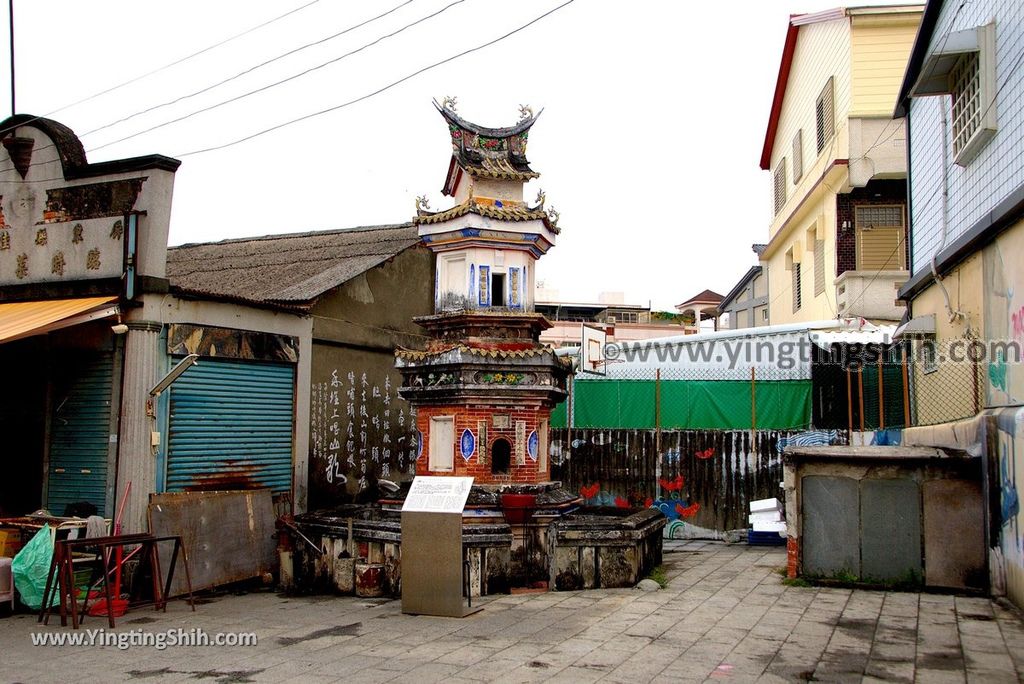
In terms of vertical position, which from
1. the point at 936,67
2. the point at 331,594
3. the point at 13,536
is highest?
the point at 936,67

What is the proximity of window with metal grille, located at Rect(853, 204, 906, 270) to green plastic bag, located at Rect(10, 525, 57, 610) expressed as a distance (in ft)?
59.9

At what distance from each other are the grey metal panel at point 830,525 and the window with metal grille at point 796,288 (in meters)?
15.4

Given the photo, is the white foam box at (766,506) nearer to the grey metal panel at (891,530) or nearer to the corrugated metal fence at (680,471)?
the corrugated metal fence at (680,471)

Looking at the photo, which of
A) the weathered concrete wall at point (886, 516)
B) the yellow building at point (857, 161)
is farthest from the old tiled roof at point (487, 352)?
the yellow building at point (857, 161)

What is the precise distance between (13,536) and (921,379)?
1437 centimetres

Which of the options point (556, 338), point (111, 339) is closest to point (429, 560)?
point (111, 339)

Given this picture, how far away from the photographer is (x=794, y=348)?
19422mm

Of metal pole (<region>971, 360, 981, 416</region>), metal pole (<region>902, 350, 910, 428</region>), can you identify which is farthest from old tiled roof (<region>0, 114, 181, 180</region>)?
metal pole (<region>902, 350, 910, 428</region>)

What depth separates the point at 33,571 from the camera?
10844mm

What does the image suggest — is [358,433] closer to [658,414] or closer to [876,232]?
[658,414]

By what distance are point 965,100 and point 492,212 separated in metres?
7.07

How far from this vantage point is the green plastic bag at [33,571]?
1084 cm

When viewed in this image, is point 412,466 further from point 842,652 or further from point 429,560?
point 842,652

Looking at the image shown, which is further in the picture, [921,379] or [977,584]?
[921,379]
